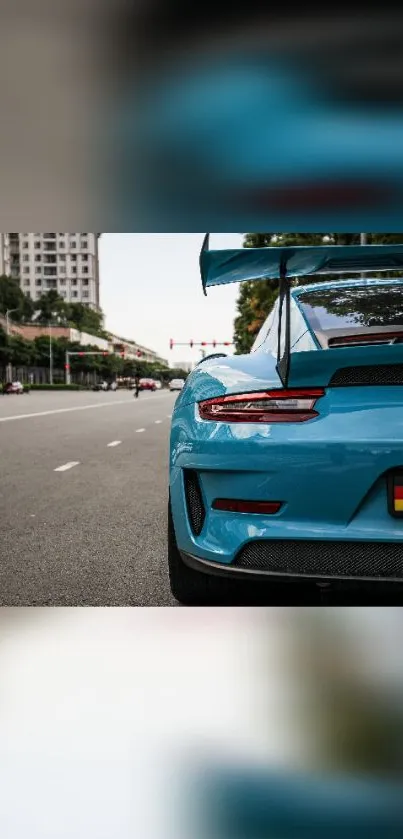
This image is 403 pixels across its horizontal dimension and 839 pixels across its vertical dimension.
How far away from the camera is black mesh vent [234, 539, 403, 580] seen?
120 inches

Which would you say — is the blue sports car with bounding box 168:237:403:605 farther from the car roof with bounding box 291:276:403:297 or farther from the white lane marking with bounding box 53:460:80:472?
the white lane marking with bounding box 53:460:80:472

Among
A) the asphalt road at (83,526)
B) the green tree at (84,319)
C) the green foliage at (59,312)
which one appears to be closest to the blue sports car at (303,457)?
the asphalt road at (83,526)

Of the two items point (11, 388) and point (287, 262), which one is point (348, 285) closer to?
point (287, 262)

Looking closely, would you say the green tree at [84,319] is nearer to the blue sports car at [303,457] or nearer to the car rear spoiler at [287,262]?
the car rear spoiler at [287,262]

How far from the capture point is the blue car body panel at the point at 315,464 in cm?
303

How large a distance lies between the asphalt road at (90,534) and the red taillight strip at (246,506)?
0.49 metres

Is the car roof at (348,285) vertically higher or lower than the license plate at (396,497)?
higher

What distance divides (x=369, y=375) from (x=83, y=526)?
388 cm

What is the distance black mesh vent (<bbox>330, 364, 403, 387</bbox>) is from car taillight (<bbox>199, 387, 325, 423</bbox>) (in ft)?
0.26

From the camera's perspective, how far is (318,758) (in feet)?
8.20

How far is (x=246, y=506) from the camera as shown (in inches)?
124

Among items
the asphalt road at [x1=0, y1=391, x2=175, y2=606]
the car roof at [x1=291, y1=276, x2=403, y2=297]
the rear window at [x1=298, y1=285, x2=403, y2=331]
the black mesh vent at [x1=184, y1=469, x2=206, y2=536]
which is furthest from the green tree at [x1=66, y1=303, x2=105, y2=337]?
the black mesh vent at [x1=184, y1=469, x2=206, y2=536]
